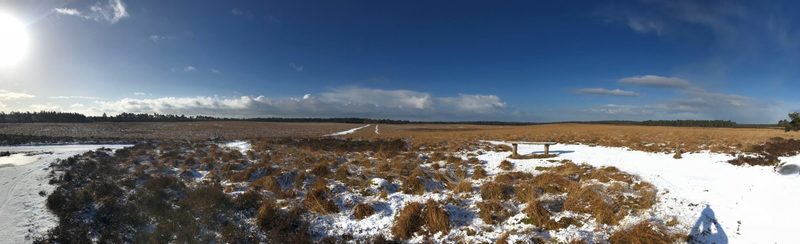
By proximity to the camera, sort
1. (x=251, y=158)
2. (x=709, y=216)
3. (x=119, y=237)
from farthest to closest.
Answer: (x=251, y=158) → (x=709, y=216) → (x=119, y=237)

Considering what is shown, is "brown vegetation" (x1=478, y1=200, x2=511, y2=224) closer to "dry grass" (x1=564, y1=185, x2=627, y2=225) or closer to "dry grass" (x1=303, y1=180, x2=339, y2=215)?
"dry grass" (x1=564, y1=185, x2=627, y2=225)

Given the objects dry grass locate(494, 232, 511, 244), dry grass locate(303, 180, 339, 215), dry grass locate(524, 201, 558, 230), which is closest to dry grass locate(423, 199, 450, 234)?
dry grass locate(494, 232, 511, 244)

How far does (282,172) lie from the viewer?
17.1m

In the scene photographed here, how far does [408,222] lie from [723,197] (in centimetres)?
1043

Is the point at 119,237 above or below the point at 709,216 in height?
below

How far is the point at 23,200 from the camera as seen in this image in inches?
488

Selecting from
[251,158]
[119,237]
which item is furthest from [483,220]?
[251,158]

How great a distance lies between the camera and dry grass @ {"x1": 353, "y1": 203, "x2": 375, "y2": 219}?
11991 millimetres

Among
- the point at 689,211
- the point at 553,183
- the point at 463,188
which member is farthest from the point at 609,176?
the point at 463,188

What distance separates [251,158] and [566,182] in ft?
54.7

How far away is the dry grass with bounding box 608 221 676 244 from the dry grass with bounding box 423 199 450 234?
4.32 metres

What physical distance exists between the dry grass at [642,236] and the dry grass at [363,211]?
6.85 metres

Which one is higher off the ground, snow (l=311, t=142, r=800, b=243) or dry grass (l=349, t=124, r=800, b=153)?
dry grass (l=349, t=124, r=800, b=153)

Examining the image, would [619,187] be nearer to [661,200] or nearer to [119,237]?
[661,200]
